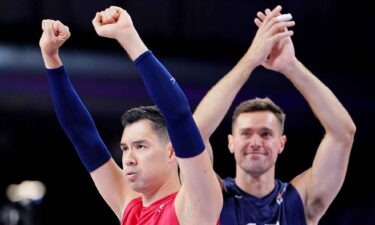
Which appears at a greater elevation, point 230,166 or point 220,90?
point 220,90

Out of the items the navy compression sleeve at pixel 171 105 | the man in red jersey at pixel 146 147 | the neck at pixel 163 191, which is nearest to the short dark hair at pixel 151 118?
the man in red jersey at pixel 146 147

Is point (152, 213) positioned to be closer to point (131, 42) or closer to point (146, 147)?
point (146, 147)

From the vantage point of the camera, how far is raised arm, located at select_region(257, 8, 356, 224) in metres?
3.34

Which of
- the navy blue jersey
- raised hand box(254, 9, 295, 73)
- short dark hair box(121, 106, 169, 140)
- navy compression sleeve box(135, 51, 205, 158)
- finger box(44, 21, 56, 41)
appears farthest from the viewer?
the navy blue jersey

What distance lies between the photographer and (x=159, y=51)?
25.7 feet

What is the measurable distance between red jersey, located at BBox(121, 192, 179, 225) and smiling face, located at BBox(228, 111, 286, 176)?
0.86m

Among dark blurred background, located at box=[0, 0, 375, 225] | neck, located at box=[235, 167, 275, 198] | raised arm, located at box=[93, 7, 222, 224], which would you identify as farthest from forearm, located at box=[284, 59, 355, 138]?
dark blurred background, located at box=[0, 0, 375, 225]

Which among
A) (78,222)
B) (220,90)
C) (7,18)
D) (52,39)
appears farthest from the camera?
(78,222)

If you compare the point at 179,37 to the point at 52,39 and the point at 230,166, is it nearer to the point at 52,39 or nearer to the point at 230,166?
the point at 230,166

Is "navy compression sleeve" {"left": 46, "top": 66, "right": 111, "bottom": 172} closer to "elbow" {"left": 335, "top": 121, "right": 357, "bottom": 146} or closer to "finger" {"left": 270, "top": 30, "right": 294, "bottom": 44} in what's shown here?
"finger" {"left": 270, "top": 30, "right": 294, "bottom": 44}

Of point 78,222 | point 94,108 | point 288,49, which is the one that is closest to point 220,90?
point 288,49

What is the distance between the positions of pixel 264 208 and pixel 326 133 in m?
0.52

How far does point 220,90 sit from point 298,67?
0.41 m

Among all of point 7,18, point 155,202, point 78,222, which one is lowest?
point 78,222
